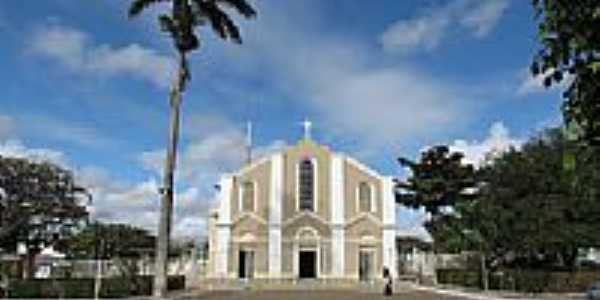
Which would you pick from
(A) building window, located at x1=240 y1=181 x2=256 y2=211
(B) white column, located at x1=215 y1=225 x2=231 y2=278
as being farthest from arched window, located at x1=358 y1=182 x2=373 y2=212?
(B) white column, located at x1=215 y1=225 x2=231 y2=278

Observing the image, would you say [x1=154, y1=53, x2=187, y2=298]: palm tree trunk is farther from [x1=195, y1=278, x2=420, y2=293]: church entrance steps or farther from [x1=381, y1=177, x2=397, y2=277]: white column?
[x1=381, y1=177, x2=397, y2=277]: white column

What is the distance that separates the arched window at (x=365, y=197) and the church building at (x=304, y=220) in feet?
0.23

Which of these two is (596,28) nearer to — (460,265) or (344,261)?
(460,265)

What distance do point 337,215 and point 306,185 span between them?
303 centimetres

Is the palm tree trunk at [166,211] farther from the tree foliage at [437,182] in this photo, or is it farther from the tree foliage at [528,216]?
the tree foliage at [437,182]

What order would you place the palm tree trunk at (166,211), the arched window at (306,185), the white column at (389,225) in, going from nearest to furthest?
the palm tree trunk at (166,211), the white column at (389,225), the arched window at (306,185)

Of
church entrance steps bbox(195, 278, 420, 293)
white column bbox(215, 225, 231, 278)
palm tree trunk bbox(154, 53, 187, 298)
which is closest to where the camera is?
palm tree trunk bbox(154, 53, 187, 298)

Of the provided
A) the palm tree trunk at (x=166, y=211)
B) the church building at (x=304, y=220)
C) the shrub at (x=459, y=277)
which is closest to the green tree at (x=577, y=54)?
the palm tree trunk at (x=166, y=211)

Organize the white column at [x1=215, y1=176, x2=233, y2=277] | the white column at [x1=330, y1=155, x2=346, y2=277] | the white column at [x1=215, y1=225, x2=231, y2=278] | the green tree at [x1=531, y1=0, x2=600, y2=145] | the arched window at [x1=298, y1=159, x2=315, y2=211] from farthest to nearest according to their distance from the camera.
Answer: the arched window at [x1=298, y1=159, x2=315, y2=211] → the white column at [x1=330, y1=155, x2=346, y2=277] → the white column at [x1=215, y1=176, x2=233, y2=277] → the white column at [x1=215, y1=225, x2=231, y2=278] → the green tree at [x1=531, y1=0, x2=600, y2=145]

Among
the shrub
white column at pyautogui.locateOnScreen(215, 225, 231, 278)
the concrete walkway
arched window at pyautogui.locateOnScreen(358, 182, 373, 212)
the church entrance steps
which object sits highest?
arched window at pyautogui.locateOnScreen(358, 182, 373, 212)

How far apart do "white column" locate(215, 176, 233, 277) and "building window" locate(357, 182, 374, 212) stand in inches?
351

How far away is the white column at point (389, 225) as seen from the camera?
2090 inches

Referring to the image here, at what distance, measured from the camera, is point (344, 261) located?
173ft

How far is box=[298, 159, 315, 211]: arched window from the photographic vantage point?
177ft
